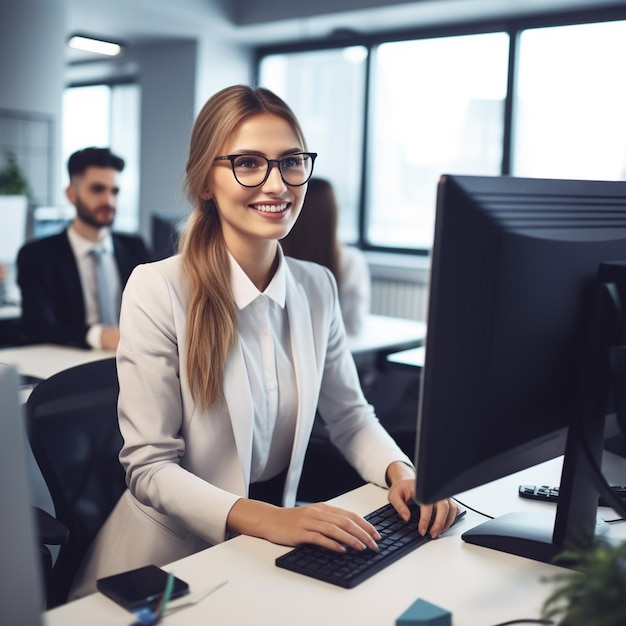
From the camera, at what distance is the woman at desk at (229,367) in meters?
1.31

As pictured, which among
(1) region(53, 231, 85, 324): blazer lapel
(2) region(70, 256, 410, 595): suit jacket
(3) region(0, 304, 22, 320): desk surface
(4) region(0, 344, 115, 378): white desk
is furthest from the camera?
(3) region(0, 304, 22, 320): desk surface

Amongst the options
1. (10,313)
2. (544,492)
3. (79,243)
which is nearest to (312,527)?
(544,492)

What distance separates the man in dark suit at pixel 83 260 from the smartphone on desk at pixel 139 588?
6.99ft

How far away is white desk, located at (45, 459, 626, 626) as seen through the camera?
2.93ft

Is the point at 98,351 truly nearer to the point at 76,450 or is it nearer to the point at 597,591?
the point at 76,450

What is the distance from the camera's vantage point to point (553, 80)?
16.6 ft

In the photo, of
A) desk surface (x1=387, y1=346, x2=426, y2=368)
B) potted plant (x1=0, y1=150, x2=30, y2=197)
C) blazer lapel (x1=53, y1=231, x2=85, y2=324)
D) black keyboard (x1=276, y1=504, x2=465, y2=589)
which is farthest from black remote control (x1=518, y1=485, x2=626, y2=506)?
potted plant (x1=0, y1=150, x2=30, y2=197)

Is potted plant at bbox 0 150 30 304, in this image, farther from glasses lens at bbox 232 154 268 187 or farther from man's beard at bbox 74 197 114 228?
glasses lens at bbox 232 154 268 187

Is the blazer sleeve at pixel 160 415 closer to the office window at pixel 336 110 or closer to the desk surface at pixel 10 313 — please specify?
the desk surface at pixel 10 313

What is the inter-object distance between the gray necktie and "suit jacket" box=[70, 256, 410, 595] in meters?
1.95

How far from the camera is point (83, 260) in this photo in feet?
10.8

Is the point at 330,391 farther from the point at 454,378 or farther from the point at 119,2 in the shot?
the point at 119,2

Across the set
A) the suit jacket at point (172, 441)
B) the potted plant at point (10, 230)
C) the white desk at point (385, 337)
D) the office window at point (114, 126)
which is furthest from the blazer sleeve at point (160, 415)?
the office window at point (114, 126)

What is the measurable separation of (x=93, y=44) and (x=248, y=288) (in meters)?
4.98
